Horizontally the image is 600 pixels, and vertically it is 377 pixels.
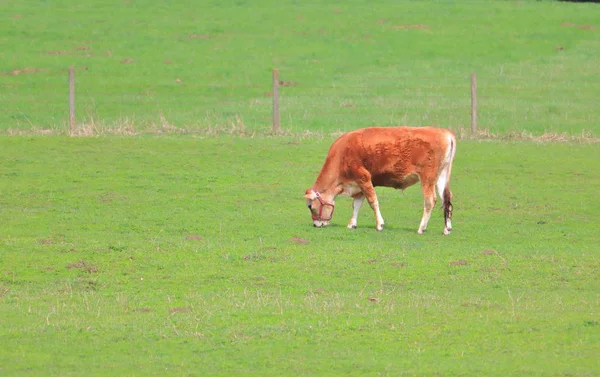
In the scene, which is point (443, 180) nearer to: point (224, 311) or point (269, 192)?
point (269, 192)

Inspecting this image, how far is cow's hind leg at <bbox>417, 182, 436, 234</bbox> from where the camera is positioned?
55.7 feet

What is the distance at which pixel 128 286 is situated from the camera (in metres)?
13.3

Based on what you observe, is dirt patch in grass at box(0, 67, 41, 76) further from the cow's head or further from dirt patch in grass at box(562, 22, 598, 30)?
the cow's head

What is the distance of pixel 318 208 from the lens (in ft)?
57.3

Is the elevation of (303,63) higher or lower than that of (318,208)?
lower

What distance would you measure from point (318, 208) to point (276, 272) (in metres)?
3.57

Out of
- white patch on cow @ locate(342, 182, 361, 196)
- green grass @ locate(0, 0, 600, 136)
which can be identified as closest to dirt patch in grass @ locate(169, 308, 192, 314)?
white patch on cow @ locate(342, 182, 361, 196)

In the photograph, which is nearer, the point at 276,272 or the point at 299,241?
the point at 276,272

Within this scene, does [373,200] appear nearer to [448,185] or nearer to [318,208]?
[318,208]

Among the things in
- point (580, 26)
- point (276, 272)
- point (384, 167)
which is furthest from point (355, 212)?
point (580, 26)

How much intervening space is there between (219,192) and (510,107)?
15770mm

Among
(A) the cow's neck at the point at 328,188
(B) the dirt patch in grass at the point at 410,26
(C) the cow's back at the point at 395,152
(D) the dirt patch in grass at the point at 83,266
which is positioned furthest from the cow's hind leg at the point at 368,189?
(B) the dirt patch in grass at the point at 410,26

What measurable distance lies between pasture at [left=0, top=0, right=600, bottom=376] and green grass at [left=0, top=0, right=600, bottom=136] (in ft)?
0.54

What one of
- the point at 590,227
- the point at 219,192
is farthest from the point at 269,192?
the point at 590,227
